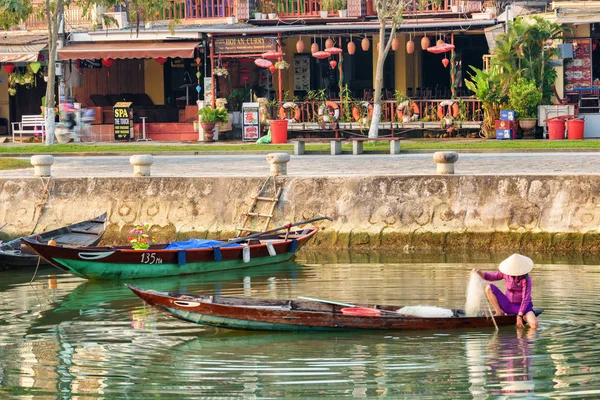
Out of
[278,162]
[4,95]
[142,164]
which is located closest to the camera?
[278,162]

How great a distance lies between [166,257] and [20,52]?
61.2 feet

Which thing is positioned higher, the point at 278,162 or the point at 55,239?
the point at 278,162

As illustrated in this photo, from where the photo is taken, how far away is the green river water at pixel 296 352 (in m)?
13.0

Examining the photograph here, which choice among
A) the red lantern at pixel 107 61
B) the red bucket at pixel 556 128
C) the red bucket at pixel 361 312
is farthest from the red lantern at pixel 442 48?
the red bucket at pixel 361 312

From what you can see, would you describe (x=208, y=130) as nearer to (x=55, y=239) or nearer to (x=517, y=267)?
(x=55, y=239)

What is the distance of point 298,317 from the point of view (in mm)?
15406

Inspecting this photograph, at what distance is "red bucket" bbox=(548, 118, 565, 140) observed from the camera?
32.8 metres

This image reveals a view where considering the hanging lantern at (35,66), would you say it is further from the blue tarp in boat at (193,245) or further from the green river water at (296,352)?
the green river water at (296,352)

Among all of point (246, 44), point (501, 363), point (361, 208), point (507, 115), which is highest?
point (246, 44)

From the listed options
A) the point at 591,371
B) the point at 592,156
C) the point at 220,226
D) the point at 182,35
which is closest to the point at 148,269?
the point at 220,226

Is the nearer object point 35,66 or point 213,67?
point 213,67

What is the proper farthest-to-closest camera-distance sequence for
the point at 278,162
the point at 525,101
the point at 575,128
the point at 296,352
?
the point at 525,101
the point at 575,128
the point at 278,162
the point at 296,352

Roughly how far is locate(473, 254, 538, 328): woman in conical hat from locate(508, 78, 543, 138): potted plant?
1802cm

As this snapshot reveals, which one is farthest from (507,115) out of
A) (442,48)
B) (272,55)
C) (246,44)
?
(246,44)
